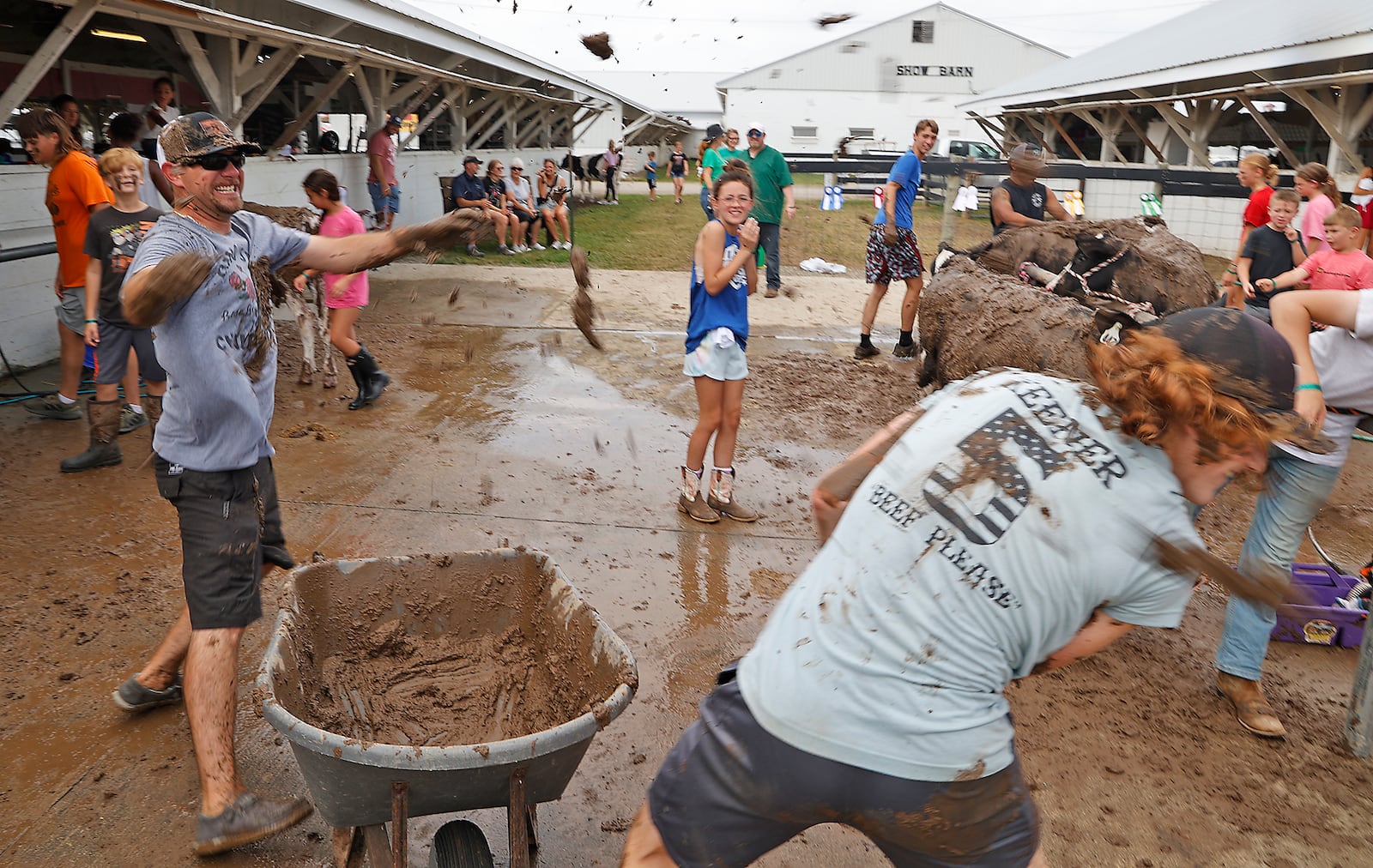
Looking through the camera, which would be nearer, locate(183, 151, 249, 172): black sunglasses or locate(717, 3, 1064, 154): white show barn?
locate(183, 151, 249, 172): black sunglasses

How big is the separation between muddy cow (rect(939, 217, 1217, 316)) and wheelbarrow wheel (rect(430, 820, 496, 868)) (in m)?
6.43

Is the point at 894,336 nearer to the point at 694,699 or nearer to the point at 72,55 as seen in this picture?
the point at 694,699

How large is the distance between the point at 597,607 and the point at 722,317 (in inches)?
68.2

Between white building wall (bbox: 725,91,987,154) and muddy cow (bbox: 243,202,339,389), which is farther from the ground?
white building wall (bbox: 725,91,987,154)

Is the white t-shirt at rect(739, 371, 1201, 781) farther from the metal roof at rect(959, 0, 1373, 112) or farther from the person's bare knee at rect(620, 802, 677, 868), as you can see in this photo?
the metal roof at rect(959, 0, 1373, 112)

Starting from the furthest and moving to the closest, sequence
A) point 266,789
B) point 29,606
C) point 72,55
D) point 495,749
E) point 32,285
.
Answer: point 72,55, point 32,285, point 29,606, point 266,789, point 495,749

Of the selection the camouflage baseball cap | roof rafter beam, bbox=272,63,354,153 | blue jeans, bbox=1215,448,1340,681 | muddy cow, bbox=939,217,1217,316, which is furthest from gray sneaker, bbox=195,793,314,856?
roof rafter beam, bbox=272,63,354,153

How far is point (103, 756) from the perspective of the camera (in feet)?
10.9

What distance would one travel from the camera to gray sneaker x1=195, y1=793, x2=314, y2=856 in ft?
9.18

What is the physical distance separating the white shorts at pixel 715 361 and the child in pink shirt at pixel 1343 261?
4188mm

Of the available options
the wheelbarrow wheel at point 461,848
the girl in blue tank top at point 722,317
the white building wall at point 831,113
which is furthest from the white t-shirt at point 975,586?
the white building wall at point 831,113

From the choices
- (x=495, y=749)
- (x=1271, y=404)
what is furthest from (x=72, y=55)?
(x=1271, y=404)

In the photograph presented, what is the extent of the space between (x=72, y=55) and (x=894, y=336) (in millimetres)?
11808

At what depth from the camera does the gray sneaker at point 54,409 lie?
671cm
